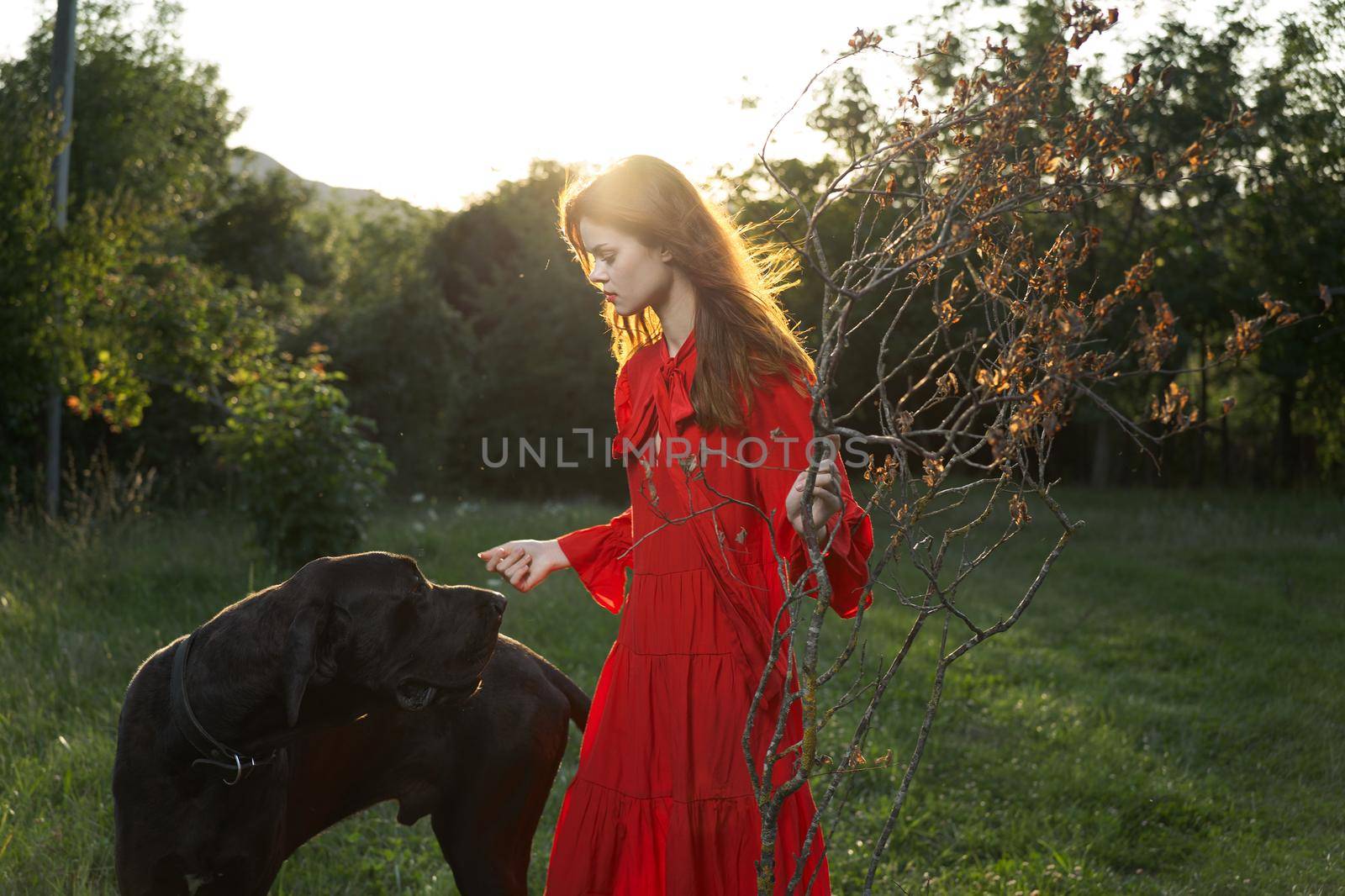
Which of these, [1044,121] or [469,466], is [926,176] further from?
[469,466]

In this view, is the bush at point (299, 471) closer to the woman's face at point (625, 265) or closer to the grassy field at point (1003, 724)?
the grassy field at point (1003, 724)

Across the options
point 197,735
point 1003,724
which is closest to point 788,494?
point 197,735

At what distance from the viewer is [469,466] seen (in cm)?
1922

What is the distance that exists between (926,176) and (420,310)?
1619 cm

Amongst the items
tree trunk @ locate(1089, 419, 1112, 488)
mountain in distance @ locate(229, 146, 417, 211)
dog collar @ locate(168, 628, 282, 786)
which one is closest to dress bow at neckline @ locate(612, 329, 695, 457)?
dog collar @ locate(168, 628, 282, 786)

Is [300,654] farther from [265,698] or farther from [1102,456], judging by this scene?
[1102,456]

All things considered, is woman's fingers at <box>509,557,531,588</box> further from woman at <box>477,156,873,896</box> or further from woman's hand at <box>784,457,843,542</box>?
woman's hand at <box>784,457,843,542</box>

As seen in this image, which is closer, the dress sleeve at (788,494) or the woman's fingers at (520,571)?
the dress sleeve at (788,494)

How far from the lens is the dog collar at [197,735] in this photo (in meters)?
2.36

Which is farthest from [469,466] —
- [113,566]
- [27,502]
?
[113,566]

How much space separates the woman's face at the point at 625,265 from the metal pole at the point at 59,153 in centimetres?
817

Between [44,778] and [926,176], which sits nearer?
[926,176]

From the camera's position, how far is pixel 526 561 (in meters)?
2.77

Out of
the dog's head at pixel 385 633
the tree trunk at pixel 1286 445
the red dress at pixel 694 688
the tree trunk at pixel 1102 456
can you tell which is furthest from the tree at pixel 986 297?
the tree trunk at pixel 1286 445
